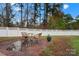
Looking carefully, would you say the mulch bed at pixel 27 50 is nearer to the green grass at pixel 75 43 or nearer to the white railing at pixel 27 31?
the white railing at pixel 27 31

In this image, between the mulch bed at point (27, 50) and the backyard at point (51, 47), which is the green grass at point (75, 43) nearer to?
the backyard at point (51, 47)

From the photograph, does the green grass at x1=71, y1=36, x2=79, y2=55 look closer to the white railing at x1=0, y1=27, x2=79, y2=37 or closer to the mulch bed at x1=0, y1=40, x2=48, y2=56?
the white railing at x1=0, y1=27, x2=79, y2=37

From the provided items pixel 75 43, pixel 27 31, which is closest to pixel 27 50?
pixel 27 31

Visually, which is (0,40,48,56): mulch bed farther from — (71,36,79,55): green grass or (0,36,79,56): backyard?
(71,36,79,55): green grass

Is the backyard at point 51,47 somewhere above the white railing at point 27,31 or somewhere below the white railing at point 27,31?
below

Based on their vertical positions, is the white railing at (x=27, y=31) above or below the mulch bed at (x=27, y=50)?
above

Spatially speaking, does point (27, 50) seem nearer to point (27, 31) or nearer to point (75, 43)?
point (27, 31)

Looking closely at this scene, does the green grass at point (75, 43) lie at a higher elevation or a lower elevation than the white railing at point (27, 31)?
lower

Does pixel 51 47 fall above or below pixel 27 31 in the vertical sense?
below

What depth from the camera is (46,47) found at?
2.95m

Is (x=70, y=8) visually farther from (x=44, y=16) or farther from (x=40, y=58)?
(x=40, y=58)

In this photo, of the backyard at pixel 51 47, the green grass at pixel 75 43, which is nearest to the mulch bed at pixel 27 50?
the backyard at pixel 51 47

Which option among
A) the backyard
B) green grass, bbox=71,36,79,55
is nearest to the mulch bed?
the backyard

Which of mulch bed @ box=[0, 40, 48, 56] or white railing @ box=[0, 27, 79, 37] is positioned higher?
white railing @ box=[0, 27, 79, 37]
